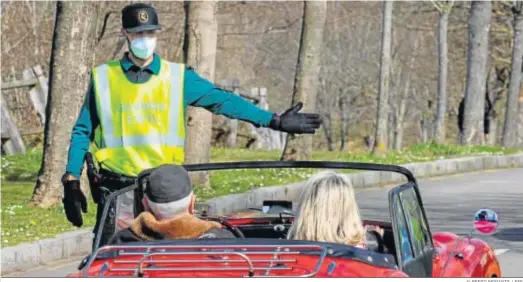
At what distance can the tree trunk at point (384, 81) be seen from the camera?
85.8ft

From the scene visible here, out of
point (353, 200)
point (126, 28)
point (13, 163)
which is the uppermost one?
point (126, 28)

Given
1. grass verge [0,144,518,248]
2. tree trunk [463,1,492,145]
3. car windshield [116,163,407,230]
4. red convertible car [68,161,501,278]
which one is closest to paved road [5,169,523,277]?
car windshield [116,163,407,230]

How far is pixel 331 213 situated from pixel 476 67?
26.8 m

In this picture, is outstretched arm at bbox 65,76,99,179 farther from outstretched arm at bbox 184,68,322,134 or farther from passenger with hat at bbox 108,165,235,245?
passenger with hat at bbox 108,165,235,245

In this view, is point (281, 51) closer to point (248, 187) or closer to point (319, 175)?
point (248, 187)

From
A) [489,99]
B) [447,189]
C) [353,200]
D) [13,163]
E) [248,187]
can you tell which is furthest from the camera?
[489,99]

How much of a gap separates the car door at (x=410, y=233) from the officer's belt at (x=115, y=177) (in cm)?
153

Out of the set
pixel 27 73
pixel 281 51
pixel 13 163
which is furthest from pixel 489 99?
pixel 13 163

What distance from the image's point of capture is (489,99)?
174ft

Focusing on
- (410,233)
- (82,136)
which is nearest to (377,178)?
(82,136)

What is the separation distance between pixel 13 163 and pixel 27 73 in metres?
5.50

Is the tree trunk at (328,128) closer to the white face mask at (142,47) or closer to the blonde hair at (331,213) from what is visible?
the white face mask at (142,47)

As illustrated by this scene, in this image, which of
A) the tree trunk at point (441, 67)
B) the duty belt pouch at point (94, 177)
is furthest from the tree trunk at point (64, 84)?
the tree trunk at point (441, 67)

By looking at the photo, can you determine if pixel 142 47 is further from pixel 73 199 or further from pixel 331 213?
pixel 331 213
